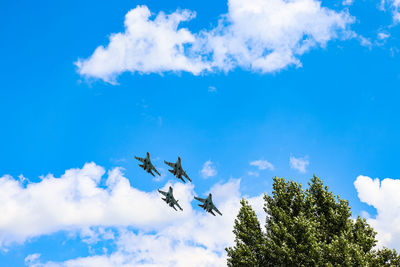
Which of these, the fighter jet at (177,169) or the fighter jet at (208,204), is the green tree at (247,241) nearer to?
the fighter jet at (208,204)

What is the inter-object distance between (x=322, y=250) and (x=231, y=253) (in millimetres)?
7346

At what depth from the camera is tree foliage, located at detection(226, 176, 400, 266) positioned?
23.5 m

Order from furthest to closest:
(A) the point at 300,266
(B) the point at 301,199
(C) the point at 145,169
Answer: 1. (B) the point at 301,199
2. (C) the point at 145,169
3. (A) the point at 300,266

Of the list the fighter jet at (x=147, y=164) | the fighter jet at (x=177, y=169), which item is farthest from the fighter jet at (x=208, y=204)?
the fighter jet at (x=147, y=164)

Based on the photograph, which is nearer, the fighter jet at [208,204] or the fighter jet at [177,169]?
the fighter jet at [177,169]

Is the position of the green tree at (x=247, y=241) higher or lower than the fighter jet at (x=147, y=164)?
lower

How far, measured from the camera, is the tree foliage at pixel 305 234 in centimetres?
2347

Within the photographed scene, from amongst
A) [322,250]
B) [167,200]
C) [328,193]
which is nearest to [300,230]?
[322,250]

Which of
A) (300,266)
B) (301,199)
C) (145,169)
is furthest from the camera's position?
(301,199)

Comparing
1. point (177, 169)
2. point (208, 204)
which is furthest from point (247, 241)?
point (177, 169)

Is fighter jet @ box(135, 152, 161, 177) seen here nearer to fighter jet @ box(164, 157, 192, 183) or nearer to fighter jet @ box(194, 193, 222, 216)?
fighter jet @ box(164, 157, 192, 183)

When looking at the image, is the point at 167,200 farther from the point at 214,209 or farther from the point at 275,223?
the point at 275,223

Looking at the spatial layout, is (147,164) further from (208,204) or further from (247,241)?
(247,241)

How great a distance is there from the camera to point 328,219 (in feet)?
89.1
